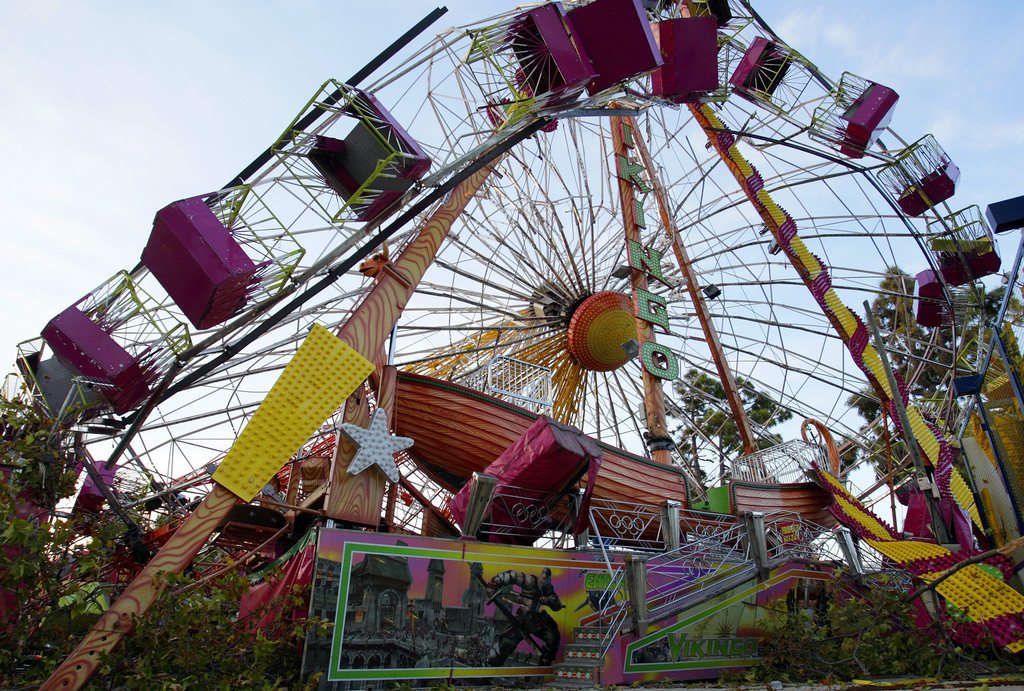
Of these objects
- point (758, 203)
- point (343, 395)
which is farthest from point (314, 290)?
point (758, 203)

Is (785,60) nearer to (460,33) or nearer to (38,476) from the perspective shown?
(460,33)

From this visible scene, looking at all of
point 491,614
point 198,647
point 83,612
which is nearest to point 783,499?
point 491,614

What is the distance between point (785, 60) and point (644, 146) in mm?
4784

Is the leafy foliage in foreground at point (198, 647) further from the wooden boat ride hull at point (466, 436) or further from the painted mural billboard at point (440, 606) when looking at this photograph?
the wooden boat ride hull at point (466, 436)

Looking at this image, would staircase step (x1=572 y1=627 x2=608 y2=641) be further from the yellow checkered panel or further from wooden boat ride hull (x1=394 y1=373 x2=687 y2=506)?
the yellow checkered panel

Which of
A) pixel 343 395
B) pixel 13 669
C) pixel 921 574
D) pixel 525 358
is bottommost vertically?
pixel 13 669

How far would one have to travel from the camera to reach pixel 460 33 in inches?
474

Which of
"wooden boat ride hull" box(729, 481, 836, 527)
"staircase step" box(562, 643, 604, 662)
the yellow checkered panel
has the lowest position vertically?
"staircase step" box(562, 643, 604, 662)

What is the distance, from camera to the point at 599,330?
16.9 metres

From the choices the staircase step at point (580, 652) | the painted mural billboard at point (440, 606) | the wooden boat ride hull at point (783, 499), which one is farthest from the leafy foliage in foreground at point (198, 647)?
the wooden boat ride hull at point (783, 499)

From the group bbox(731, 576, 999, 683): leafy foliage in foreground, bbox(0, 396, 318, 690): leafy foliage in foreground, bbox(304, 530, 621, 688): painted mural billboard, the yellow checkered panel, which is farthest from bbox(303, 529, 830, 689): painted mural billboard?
the yellow checkered panel

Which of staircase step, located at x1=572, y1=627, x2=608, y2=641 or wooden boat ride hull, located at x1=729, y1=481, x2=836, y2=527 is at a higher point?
wooden boat ride hull, located at x1=729, y1=481, x2=836, y2=527

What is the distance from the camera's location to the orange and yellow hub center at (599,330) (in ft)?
55.4

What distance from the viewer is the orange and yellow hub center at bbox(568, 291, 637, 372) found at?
55.4 feet
